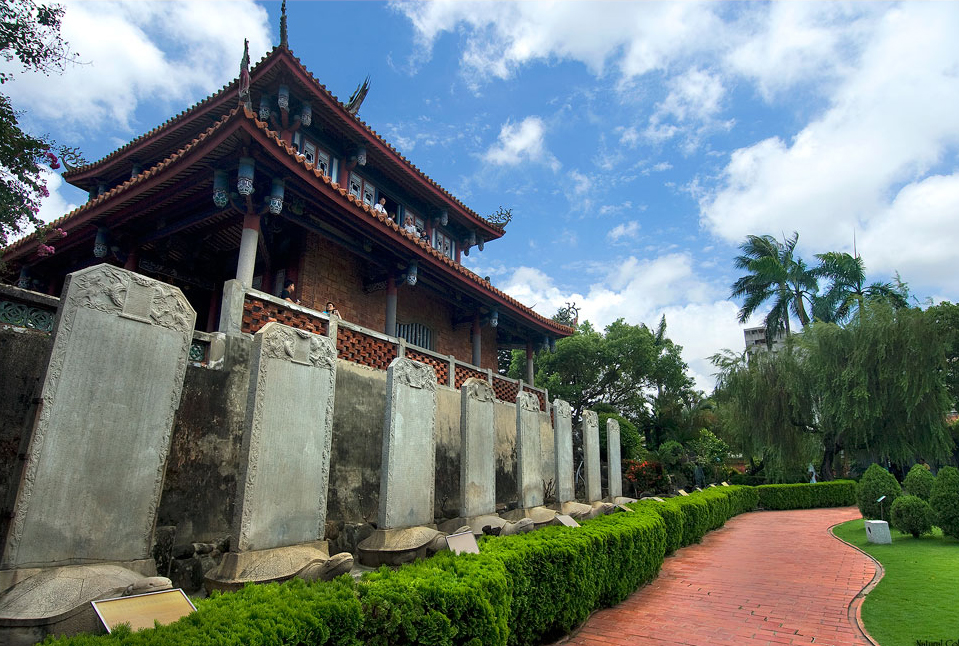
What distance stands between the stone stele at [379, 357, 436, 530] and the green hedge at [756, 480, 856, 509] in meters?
20.0

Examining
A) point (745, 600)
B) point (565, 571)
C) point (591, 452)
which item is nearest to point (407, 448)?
point (565, 571)

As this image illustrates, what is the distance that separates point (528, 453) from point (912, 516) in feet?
29.2

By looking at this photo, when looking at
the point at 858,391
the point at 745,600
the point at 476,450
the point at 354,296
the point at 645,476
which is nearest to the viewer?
the point at 745,600

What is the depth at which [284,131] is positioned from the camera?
1125 cm

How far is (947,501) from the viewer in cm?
1012

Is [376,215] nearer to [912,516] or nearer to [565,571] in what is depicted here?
[565,571]

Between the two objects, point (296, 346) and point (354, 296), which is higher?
point (354, 296)

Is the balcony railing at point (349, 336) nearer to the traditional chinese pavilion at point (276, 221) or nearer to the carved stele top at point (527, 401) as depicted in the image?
the traditional chinese pavilion at point (276, 221)

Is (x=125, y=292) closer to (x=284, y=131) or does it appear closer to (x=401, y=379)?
(x=401, y=379)

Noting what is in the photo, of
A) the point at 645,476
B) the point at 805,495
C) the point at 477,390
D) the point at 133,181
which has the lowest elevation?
the point at 805,495

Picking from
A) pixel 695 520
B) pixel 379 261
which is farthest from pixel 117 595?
pixel 695 520

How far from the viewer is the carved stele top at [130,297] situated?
4.08 m

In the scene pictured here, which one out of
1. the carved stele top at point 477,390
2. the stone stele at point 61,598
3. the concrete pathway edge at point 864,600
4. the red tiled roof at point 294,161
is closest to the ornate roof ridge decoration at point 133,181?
the red tiled roof at point 294,161

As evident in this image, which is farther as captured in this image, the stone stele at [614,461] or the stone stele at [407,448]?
the stone stele at [614,461]
